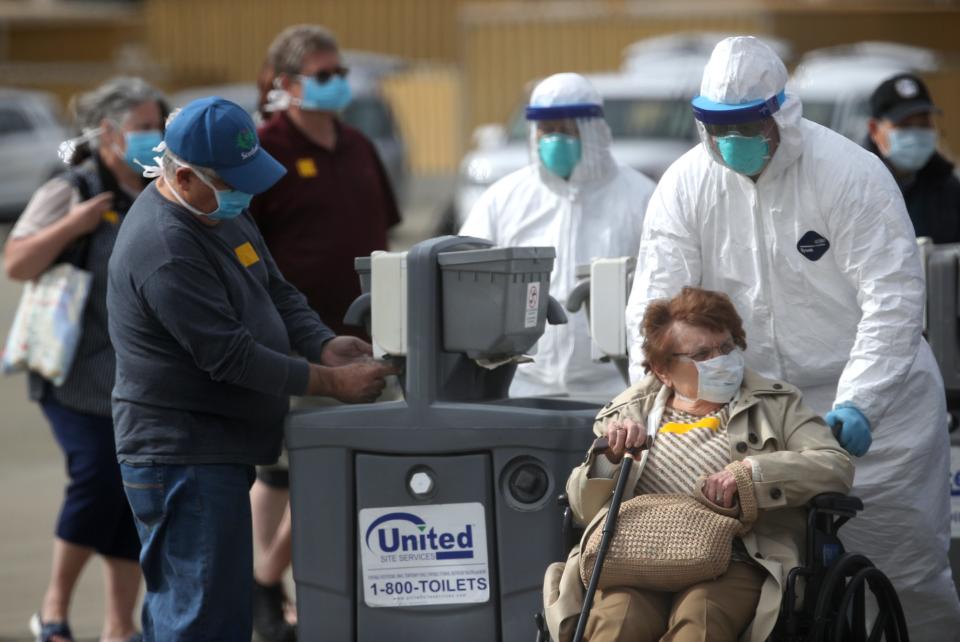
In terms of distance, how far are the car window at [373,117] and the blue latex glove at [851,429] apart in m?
18.3

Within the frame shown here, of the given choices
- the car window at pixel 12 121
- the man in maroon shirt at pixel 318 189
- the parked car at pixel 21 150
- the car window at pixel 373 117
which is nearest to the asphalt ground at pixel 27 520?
the man in maroon shirt at pixel 318 189

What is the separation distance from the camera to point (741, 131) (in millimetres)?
4434

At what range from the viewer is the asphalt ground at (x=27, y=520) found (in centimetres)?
655

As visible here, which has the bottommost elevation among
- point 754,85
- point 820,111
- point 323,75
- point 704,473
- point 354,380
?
point 820,111

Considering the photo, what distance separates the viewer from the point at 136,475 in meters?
4.45

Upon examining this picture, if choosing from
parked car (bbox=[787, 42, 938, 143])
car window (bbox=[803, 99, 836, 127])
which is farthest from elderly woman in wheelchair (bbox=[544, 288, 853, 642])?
car window (bbox=[803, 99, 836, 127])

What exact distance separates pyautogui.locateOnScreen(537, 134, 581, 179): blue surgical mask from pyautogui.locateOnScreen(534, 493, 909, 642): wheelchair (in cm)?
171

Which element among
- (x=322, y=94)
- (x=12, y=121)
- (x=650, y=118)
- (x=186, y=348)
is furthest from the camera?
(x=12, y=121)

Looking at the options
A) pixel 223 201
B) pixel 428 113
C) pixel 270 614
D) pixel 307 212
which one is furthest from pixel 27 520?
pixel 428 113

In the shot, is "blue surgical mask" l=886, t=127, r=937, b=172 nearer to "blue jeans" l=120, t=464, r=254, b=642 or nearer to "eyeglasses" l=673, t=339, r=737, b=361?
"eyeglasses" l=673, t=339, r=737, b=361

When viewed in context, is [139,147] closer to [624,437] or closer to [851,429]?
[624,437]

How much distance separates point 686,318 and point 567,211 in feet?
4.97

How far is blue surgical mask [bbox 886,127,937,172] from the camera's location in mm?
6254

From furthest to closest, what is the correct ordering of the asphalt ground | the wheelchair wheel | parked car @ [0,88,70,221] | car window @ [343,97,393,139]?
car window @ [343,97,393,139]
parked car @ [0,88,70,221]
the asphalt ground
the wheelchair wheel
